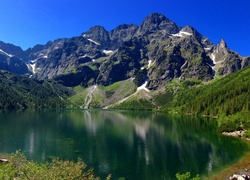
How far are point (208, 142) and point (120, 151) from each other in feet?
142

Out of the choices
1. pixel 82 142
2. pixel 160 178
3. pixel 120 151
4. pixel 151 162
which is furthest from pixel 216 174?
pixel 82 142

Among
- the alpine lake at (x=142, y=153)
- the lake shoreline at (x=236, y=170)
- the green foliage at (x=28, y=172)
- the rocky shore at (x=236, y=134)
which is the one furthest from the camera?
the rocky shore at (x=236, y=134)

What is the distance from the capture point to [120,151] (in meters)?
93.1

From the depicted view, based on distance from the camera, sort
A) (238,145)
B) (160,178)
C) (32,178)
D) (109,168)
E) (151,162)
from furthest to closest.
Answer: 1. (238,145)
2. (151,162)
3. (109,168)
4. (160,178)
5. (32,178)

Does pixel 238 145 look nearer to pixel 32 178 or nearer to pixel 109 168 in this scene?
pixel 109 168

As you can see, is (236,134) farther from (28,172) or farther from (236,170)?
(28,172)

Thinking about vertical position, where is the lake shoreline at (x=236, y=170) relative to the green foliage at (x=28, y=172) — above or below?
below

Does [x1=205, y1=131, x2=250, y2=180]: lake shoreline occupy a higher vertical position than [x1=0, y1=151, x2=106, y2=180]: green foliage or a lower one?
lower

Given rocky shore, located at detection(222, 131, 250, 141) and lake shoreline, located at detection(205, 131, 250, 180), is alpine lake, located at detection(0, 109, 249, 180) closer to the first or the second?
lake shoreline, located at detection(205, 131, 250, 180)

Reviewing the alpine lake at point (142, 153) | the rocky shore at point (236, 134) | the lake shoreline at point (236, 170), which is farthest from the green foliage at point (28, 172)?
the rocky shore at point (236, 134)

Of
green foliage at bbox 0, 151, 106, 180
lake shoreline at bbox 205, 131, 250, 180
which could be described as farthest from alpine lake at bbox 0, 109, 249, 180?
green foliage at bbox 0, 151, 106, 180

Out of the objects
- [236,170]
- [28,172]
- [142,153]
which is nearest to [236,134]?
[142,153]

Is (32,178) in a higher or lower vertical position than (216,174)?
higher

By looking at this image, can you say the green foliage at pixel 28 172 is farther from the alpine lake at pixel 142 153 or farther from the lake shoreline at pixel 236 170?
the lake shoreline at pixel 236 170
